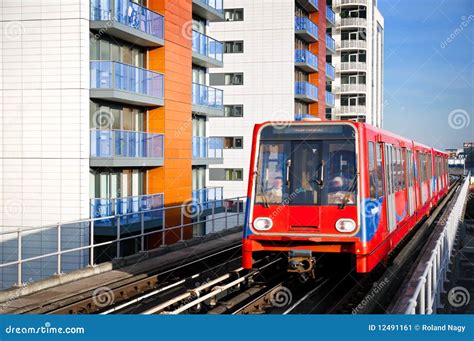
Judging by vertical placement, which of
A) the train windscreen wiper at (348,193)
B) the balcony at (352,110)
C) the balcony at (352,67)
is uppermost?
the balcony at (352,67)

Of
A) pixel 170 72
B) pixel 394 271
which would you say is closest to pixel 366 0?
pixel 170 72

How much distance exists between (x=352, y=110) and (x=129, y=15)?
50.4 meters

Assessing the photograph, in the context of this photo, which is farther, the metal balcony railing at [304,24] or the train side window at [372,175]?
the metal balcony railing at [304,24]

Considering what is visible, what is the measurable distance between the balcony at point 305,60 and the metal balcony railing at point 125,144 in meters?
22.4

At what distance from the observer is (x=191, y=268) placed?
52.4ft

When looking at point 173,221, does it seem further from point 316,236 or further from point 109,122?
point 316,236

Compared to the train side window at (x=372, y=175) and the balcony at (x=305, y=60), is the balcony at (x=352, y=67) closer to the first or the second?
the balcony at (x=305, y=60)

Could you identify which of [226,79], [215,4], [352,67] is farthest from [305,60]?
[352,67]

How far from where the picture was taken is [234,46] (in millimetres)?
47594

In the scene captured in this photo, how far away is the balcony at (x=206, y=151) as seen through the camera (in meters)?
30.4

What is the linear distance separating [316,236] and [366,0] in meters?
61.9

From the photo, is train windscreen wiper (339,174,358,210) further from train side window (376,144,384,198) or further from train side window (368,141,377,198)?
train side window (376,144,384,198)

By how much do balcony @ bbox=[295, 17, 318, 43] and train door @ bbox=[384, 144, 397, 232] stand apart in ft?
106

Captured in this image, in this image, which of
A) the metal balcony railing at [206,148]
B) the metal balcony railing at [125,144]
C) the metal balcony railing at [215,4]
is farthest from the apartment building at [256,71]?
the metal balcony railing at [125,144]
